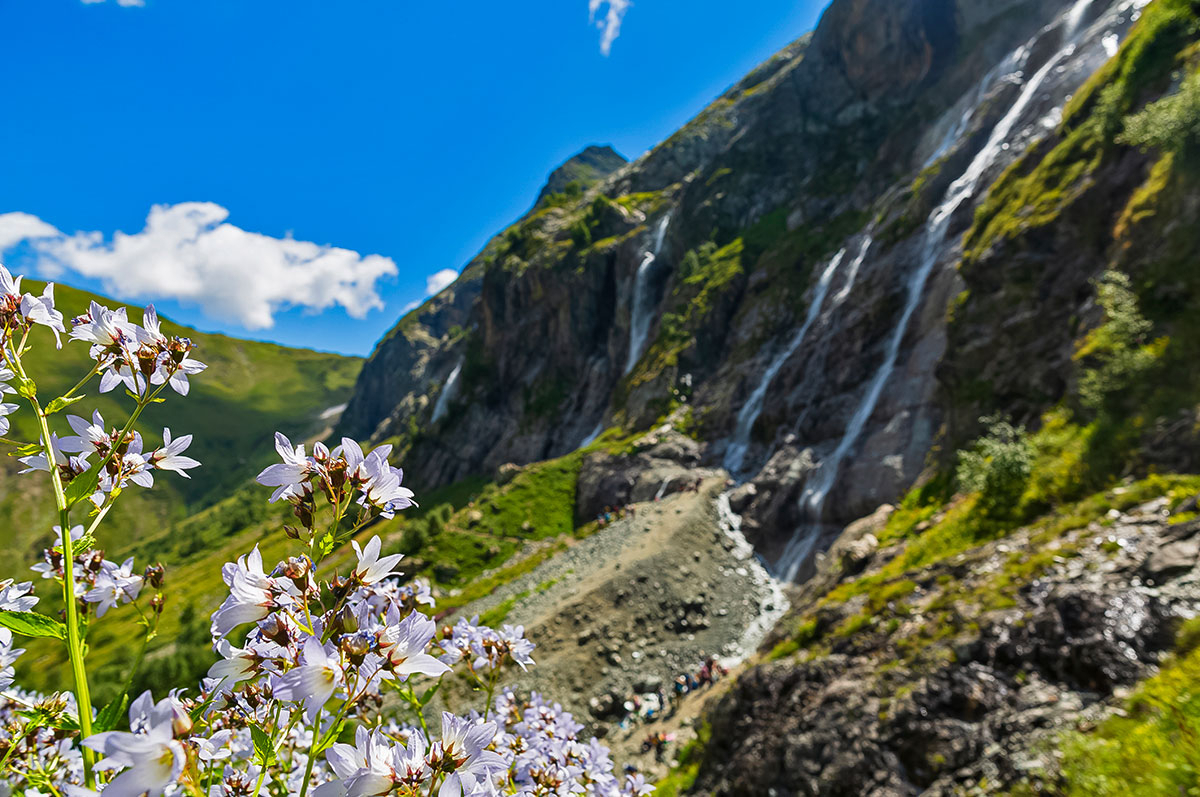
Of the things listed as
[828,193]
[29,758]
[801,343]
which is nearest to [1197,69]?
[801,343]

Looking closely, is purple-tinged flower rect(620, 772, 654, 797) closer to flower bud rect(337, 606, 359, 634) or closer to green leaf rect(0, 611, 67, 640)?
flower bud rect(337, 606, 359, 634)

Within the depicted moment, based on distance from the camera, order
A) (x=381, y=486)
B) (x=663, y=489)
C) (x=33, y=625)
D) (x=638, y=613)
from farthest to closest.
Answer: (x=663, y=489)
(x=638, y=613)
(x=381, y=486)
(x=33, y=625)

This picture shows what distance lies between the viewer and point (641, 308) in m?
86.5

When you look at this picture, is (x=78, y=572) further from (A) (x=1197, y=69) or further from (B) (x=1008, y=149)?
(B) (x=1008, y=149)

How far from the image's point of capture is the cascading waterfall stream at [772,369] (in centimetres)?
4719

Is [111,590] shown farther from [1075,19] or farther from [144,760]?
[1075,19]

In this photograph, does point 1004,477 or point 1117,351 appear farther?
point 1117,351

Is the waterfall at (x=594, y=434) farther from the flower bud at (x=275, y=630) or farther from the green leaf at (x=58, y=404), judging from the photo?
the flower bud at (x=275, y=630)

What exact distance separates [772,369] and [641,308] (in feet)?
127

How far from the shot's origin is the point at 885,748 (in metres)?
9.77

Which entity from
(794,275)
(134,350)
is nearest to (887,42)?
(794,275)

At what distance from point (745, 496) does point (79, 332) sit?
4027 centimetres

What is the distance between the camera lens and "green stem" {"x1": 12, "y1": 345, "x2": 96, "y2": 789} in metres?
1.62

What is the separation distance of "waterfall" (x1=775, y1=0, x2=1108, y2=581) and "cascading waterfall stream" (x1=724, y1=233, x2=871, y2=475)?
7.20 meters
